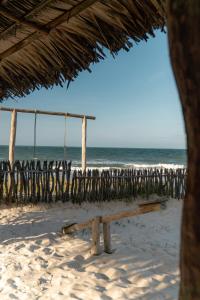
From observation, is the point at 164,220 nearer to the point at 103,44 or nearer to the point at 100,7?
the point at 103,44

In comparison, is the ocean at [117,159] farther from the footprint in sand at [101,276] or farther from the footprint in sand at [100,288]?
the footprint in sand at [100,288]

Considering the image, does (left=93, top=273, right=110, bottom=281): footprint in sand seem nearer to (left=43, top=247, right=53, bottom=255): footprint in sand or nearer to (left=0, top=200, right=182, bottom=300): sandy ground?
(left=0, top=200, right=182, bottom=300): sandy ground

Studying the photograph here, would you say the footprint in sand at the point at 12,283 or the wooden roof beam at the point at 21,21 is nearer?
the wooden roof beam at the point at 21,21

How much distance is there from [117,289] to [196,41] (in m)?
2.85

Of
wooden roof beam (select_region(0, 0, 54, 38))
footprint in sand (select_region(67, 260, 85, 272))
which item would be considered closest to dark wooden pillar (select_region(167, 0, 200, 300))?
wooden roof beam (select_region(0, 0, 54, 38))

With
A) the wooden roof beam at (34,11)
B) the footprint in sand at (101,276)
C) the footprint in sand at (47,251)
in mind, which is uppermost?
the wooden roof beam at (34,11)

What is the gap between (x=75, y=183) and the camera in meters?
7.52

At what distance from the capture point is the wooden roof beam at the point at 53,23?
263 cm

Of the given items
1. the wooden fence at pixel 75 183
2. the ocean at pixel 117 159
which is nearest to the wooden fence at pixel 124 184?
the wooden fence at pixel 75 183

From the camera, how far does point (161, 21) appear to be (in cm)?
274

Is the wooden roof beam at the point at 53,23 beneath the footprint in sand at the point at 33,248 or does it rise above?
above

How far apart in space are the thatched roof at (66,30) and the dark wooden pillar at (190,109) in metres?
1.55

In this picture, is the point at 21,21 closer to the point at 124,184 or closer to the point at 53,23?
the point at 53,23

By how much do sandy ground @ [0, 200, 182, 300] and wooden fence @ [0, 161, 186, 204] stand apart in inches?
49.4
